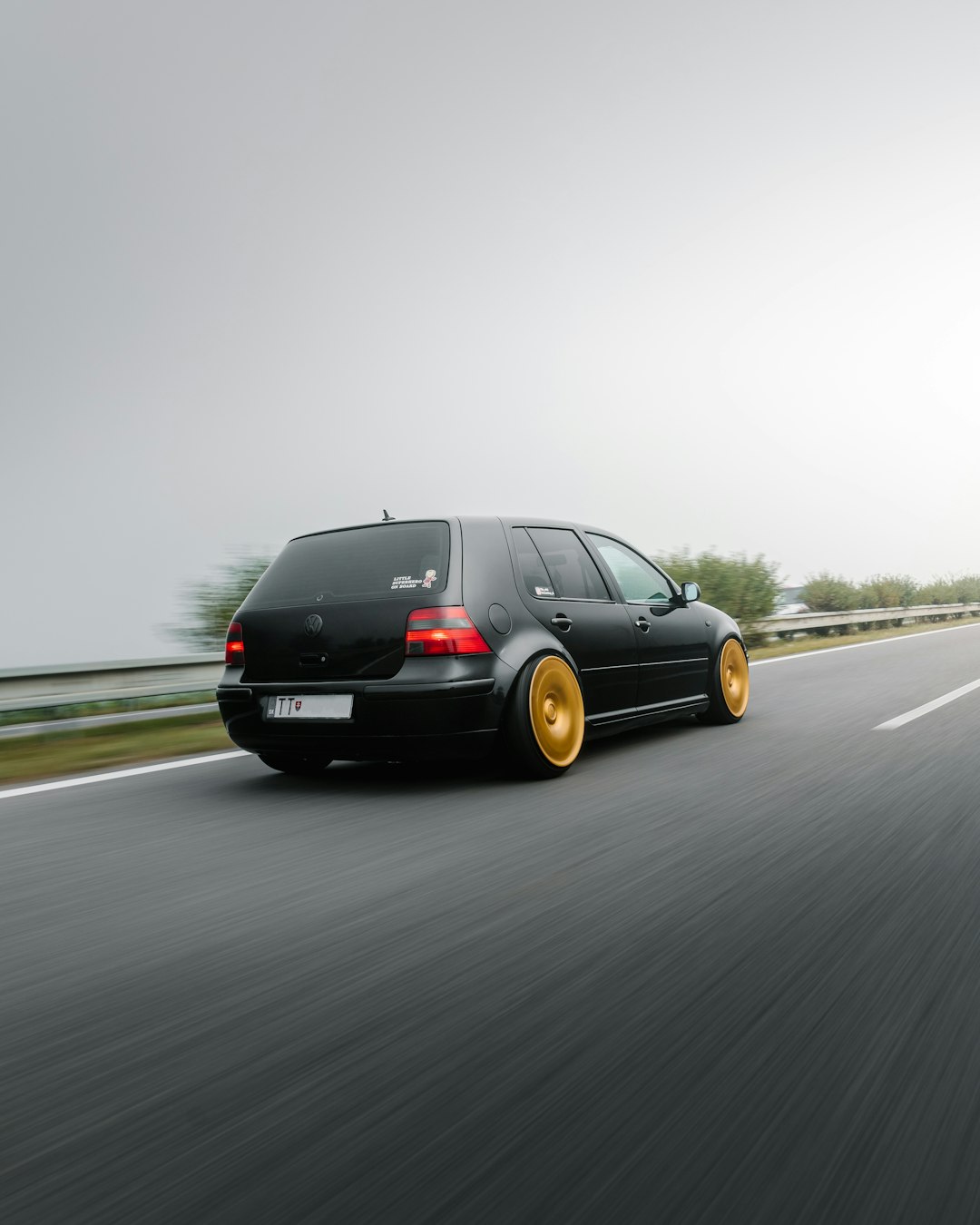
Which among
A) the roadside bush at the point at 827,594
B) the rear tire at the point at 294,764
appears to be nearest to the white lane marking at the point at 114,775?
the rear tire at the point at 294,764

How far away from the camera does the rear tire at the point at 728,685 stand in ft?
29.2

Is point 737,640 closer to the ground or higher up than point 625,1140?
higher up

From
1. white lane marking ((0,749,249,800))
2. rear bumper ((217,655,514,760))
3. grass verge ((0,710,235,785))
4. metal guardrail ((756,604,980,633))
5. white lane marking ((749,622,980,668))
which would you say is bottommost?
white lane marking ((0,749,249,800))

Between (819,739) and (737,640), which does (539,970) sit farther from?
(737,640)

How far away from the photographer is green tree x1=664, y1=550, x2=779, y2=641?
21328mm

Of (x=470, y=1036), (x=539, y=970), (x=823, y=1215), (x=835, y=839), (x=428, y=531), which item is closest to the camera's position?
(x=823, y=1215)

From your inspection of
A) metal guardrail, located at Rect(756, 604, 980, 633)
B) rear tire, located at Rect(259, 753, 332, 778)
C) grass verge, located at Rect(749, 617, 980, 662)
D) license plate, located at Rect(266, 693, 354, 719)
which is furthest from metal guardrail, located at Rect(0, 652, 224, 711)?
metal guardrail, located at Rect(756, 604, 980, 633)

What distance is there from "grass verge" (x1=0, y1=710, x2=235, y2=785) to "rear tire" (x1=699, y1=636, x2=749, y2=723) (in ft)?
12.2

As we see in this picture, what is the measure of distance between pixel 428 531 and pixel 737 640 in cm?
371

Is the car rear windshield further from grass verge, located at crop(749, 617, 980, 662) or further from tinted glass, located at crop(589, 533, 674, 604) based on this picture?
grass verge, located at crop(749, 617, 980, 662)

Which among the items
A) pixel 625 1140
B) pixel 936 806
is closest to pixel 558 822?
pixel 936 806

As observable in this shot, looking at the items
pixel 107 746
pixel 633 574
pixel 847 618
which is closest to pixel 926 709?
pixel 633 574

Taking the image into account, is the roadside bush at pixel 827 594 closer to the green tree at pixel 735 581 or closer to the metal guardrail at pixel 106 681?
the green tree at pixel 735 581

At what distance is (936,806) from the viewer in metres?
5.54
